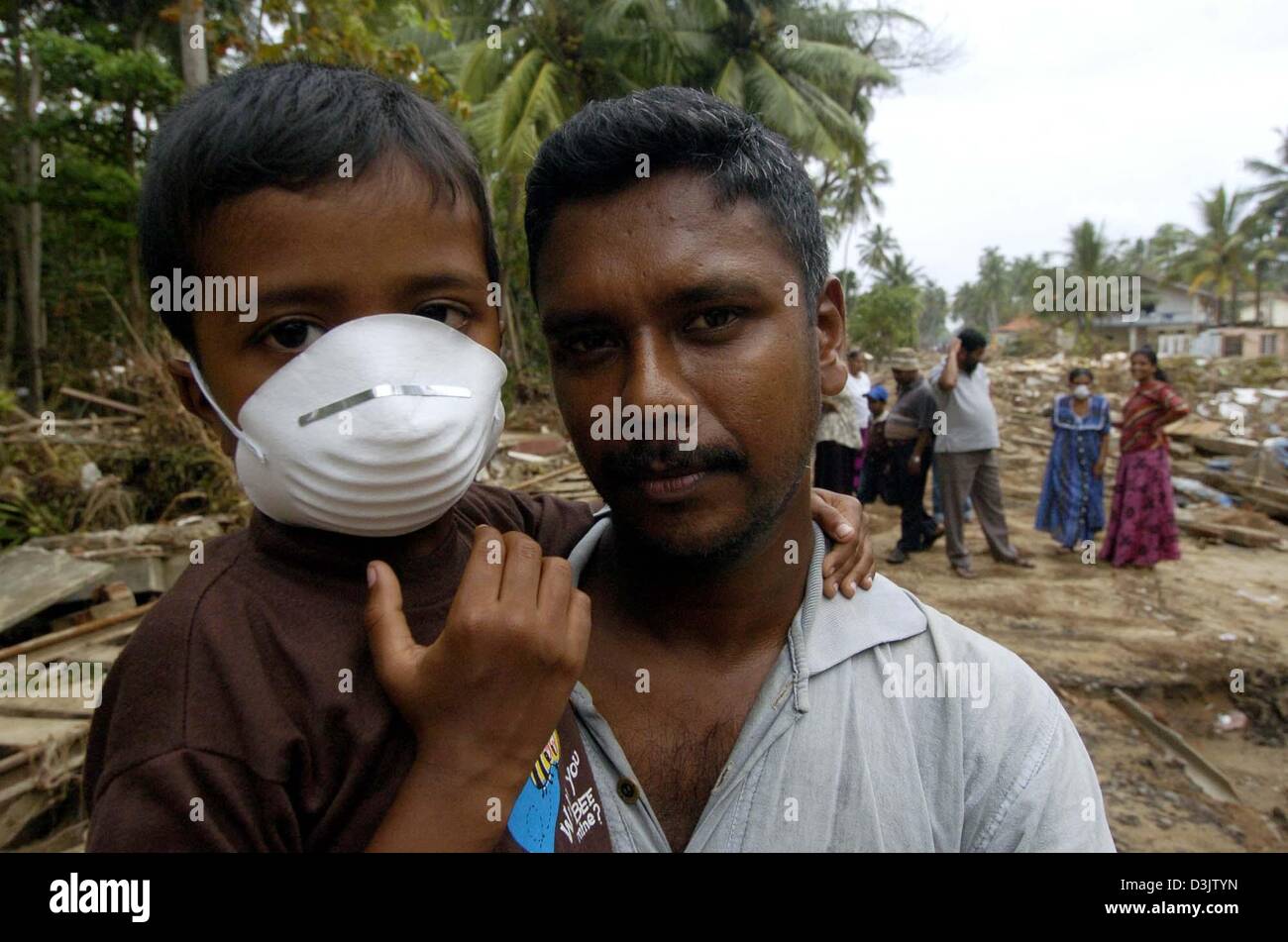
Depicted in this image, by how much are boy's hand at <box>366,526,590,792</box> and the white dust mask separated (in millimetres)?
115

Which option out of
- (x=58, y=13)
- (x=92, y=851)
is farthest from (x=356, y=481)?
(x=58, y=13)

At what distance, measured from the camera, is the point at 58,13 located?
1490 cm

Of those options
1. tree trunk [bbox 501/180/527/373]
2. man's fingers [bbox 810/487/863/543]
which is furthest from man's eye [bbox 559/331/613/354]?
tree trunk [bbox 501/180/527/373]

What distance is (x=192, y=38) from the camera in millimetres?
→ 5109

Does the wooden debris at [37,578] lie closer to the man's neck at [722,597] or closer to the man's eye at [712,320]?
the man's neck at [722,597]

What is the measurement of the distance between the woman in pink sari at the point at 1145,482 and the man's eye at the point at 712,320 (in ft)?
26.1

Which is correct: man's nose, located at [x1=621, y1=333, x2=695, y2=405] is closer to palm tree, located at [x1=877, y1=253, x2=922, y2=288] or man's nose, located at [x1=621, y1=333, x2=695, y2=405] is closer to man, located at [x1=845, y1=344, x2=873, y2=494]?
man, located at [x1=845, y1=344, x2=873, y2=494]

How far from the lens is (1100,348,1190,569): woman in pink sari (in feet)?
25.7

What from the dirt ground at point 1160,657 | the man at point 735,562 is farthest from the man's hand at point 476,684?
the dirt ground at point 1160,657

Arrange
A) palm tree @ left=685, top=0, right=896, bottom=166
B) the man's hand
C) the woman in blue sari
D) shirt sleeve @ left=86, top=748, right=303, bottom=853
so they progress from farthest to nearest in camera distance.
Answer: palm tree @ left=685, top=0, right=896, bottom=166, the woman in blue sari, the man's hand, shirt sleeve @ left=86, top=748, right=303, bottom=853

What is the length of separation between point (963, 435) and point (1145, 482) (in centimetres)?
218

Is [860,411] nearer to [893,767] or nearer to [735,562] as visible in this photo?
[735,562]

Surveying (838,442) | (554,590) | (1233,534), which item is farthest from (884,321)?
(554,590)
